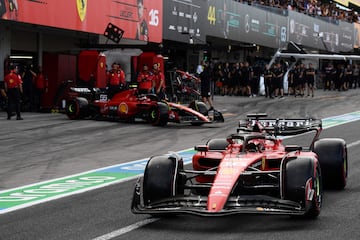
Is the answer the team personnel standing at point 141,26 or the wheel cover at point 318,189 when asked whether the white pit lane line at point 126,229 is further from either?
the team personnel standing at point 141,26

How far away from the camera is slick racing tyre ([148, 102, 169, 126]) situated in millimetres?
19266

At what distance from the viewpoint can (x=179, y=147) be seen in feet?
49.1

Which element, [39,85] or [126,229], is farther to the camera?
[39,85]

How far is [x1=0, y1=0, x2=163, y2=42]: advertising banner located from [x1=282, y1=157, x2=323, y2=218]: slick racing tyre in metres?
14.8

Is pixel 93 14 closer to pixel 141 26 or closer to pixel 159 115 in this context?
pixel 141 26

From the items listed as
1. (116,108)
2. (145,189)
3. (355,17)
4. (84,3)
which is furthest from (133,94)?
(355,17)

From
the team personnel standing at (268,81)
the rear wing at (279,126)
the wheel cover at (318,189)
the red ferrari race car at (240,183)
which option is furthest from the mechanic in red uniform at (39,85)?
the wheel cover at (318,189)

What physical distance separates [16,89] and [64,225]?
549 inches

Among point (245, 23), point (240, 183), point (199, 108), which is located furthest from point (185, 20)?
point (240, 183)

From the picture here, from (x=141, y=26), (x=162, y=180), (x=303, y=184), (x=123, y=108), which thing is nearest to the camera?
(x=303, y=184)

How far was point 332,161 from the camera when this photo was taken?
28.0ft

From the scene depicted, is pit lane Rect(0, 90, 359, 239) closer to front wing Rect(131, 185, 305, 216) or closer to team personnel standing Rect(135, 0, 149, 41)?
front wing Rect(131, 185, 305, 216)

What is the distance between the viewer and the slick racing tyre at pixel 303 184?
6695mm

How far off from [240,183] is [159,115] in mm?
12143
